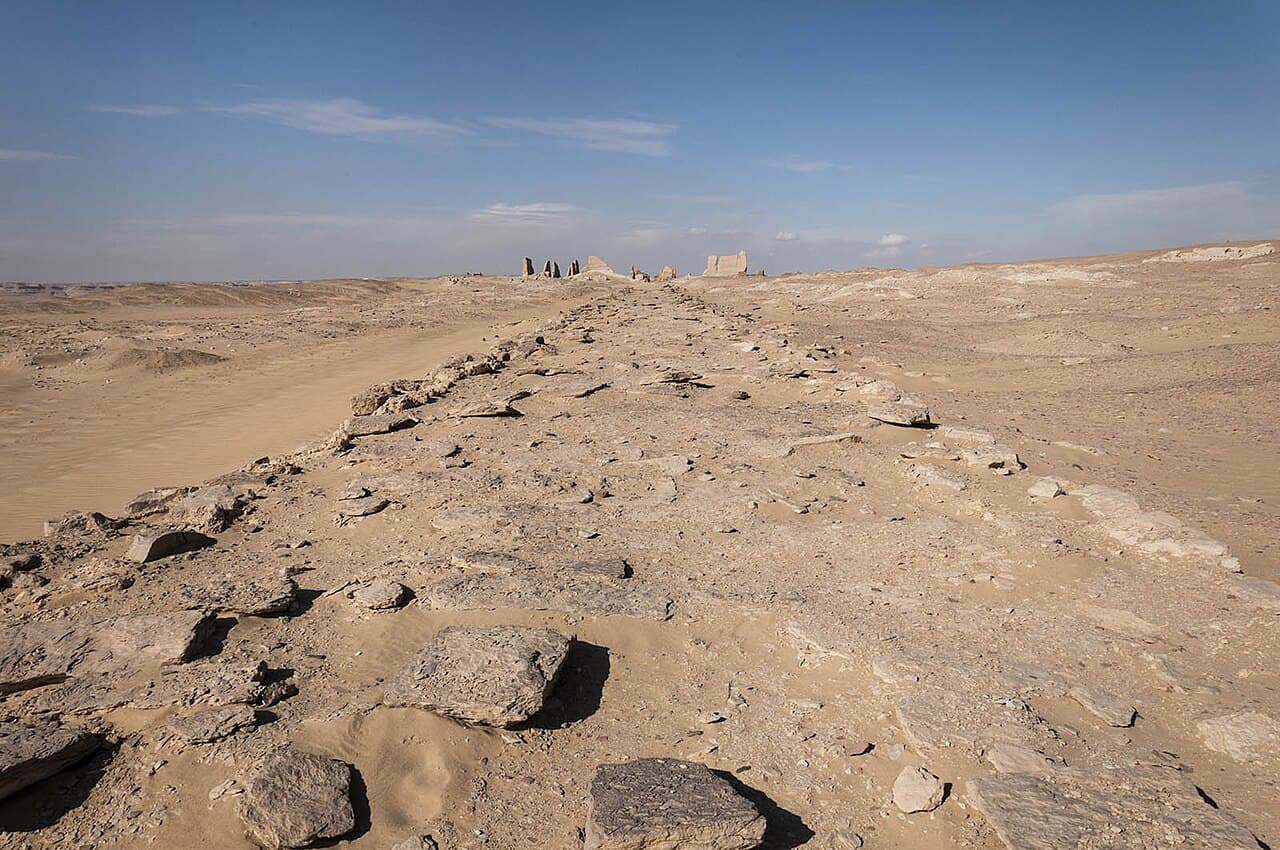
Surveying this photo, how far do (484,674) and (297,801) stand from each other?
0.79 metres

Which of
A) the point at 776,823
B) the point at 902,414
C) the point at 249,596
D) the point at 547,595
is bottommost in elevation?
the point at 776,823

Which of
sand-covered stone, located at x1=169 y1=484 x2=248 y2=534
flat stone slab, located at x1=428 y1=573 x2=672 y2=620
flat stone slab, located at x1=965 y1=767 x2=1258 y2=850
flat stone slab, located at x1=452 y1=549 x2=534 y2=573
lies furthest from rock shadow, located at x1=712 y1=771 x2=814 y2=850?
sand-covered stone, located at x1=169 y1=484 x2=248 y2=534

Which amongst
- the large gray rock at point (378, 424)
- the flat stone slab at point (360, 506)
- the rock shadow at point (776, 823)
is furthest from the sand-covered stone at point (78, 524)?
the rock shadow at point (776, 823)

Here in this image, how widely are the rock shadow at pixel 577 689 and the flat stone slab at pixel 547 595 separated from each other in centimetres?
32

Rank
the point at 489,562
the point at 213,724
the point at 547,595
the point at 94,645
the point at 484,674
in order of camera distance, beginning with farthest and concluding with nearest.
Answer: the point at 489,562, the point at 547,595, the point at 94,645, the point at 484,674, the point at 213,724

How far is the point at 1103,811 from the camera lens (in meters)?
2.29

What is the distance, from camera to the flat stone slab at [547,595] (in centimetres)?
358

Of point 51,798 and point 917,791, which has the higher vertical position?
point 51,798

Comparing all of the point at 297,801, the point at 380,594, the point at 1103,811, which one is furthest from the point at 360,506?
the point at 1103,811

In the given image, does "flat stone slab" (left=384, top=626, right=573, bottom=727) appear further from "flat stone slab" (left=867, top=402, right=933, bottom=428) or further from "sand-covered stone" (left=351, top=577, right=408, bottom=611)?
"flat stone slab" (left=867, top=402, right=933, bottom=428)

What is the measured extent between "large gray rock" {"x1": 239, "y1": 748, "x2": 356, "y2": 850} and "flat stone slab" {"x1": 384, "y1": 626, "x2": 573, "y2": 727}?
38 centimetres

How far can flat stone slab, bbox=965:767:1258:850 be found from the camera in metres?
2.16

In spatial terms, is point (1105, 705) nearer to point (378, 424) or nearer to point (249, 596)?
point (249, 596)

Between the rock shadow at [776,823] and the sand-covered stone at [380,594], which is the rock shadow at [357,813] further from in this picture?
the rock shadow at [776,823]
